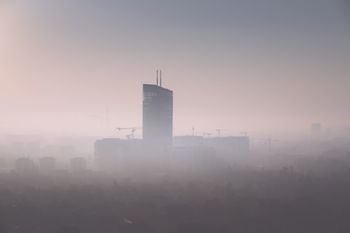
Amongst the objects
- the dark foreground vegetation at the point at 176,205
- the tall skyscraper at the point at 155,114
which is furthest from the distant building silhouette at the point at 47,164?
the tall skyscraper at the point at 155,114

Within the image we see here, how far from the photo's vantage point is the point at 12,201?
5188 cm

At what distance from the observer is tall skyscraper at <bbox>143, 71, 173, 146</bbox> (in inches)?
4304

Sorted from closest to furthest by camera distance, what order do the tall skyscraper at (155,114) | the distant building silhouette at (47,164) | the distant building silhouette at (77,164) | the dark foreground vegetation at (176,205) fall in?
the dark foreground vegetation at (176,205)
the distant building silhouette at (77,164)
the distant building silhouette at (47,164)
the tall skyscraper at (155,114)

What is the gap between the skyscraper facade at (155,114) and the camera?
109 meters

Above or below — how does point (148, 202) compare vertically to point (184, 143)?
below

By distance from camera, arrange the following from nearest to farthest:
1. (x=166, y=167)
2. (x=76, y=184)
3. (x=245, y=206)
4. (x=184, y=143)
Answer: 1. (x=245, y=206)
2. (x=76, y=184)
3. (x=166, y=167)
4. (x=184, y=143)

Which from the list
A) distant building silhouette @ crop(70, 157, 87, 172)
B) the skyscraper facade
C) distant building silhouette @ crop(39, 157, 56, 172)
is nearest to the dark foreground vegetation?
distant building silhouette @ crop(70, 157, 87, 172)

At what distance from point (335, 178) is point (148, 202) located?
34465mm

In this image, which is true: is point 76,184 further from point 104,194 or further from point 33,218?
point 33,218

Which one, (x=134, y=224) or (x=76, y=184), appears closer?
(x=134, y=224)

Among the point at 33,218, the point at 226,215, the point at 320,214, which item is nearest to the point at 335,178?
the point at 320,214

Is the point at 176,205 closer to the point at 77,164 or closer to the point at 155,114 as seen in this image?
the point at 77,164

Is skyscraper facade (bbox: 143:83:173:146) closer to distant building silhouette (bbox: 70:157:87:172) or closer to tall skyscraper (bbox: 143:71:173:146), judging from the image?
tall skyscraper (bbox: 143:71:173:146)

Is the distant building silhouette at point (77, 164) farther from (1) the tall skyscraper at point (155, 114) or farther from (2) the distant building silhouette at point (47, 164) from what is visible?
(1) the tall skyscraper at point (155, 114)
